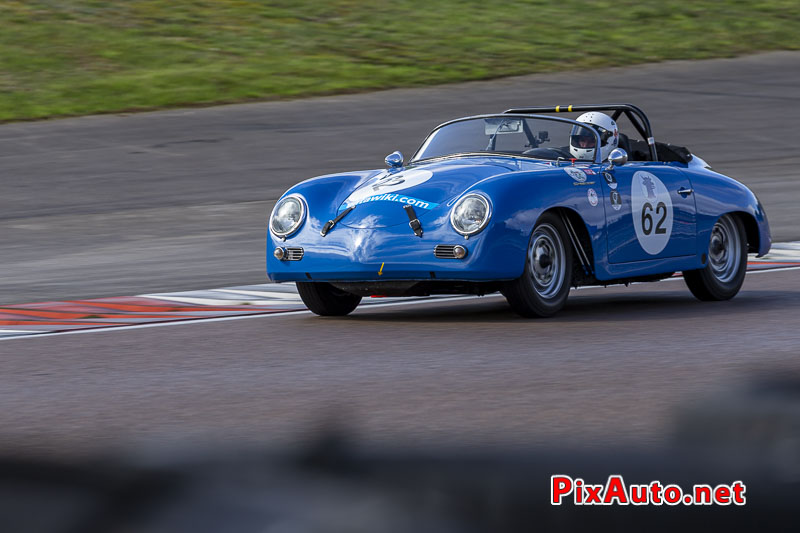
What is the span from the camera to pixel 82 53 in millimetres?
28031

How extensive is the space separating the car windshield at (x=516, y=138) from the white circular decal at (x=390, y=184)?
0.87 metres

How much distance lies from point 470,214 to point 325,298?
4.66 ft

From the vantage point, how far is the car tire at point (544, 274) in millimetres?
8539

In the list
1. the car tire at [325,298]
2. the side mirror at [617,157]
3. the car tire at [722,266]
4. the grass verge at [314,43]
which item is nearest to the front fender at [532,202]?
the side mirror at [617,157]

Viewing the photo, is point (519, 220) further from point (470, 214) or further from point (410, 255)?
point (410, 255)

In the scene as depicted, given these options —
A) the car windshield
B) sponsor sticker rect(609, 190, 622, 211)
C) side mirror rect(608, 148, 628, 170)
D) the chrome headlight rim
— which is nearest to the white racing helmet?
the car windshield

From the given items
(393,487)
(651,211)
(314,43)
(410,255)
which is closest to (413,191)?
(410,255)

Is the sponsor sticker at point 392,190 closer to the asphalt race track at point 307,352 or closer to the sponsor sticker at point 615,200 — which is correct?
the asphalt race track at point 307,352

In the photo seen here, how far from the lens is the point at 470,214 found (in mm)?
8297

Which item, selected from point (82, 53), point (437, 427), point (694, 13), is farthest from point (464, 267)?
point (694, 13)

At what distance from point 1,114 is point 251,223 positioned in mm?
9884

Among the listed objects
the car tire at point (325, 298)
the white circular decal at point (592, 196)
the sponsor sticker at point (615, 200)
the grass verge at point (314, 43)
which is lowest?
the grass verge at point (314, 43)

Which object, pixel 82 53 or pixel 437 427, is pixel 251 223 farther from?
pixel 82 53

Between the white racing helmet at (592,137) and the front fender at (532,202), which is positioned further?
the white racing helmet at (592,137)
